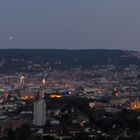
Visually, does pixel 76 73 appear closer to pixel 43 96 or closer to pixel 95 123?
pixel 43 96

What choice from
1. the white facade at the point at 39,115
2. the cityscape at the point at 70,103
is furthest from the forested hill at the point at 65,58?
the white facade at the point at 39,115

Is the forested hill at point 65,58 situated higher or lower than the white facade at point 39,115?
higher

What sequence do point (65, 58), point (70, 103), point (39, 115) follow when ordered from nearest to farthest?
point (39, 115) < point (70, 103) < point (65, 58)

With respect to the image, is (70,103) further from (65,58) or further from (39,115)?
(65,58)

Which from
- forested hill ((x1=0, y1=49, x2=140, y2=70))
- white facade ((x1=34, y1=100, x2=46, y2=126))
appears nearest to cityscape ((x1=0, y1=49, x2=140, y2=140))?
white facade ((x1=34, y1=100, x2=46, y2=126))

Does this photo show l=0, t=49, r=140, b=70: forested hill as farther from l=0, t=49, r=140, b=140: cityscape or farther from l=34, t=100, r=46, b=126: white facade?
l=34, t=100, r=46, b=126: white facade

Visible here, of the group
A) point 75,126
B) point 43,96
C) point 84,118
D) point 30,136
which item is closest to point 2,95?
point 43,96

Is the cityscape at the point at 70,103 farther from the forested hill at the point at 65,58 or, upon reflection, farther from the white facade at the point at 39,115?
the forested hill at the point at 65,58

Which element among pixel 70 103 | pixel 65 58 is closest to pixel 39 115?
pixel 70 103
